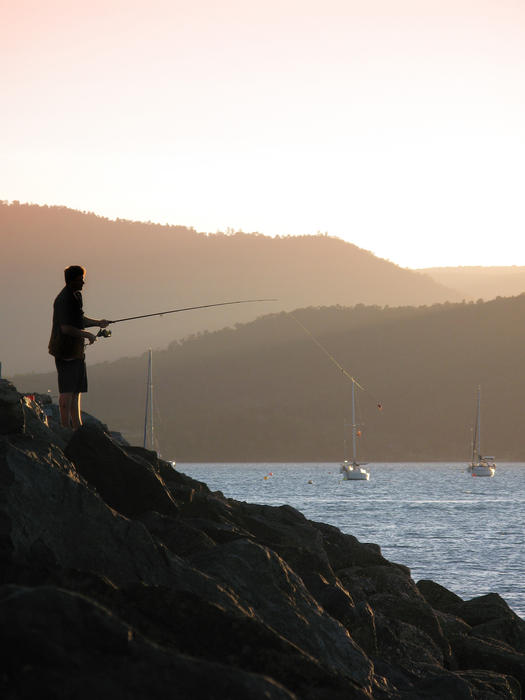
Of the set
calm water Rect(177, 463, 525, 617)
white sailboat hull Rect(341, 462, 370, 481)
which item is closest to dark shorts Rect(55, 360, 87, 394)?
calm water Rect(177, 463, 525, 617)

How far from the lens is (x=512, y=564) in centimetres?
3522

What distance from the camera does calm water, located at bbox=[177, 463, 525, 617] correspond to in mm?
32438

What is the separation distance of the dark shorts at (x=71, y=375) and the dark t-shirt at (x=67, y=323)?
90 mm

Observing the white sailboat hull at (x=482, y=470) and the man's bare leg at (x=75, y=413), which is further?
the white sailboat hull at (x=482, y=470)

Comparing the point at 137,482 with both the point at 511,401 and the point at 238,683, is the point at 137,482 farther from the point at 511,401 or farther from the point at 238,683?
the point at 511,401

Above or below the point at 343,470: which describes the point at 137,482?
above

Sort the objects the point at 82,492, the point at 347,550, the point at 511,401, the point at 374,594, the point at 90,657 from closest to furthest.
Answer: the point at 90,657 → the point at 82,492 → the point at 374,594 → the point at 347,550 → the point at 511,401

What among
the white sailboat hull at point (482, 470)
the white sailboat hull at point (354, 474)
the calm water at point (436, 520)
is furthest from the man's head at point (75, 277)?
the white sailboat hull at point (482, 470)

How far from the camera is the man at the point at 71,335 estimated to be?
10891mm

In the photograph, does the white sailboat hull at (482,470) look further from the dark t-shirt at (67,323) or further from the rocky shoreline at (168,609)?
the dark t-shirt at (67,323)

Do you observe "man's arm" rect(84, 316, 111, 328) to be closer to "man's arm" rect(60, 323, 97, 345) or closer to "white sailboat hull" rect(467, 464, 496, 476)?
"man's arm" rect(60, 323, 97, 345)

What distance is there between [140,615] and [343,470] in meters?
100

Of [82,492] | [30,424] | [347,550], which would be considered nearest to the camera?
[82,492]

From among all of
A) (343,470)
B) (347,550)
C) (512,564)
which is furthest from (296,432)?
(347,550)
